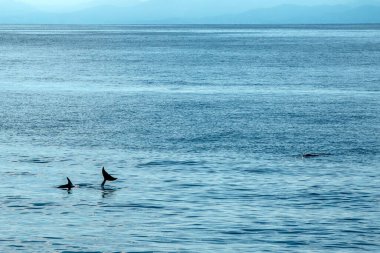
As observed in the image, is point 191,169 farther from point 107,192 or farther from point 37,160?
point 37,160

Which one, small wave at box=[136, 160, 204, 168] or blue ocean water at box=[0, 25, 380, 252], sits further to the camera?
small wave at box=[136, 160, 204, 168]

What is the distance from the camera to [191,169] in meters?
43.3

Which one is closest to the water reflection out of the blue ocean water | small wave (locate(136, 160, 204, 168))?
the blue ocean water

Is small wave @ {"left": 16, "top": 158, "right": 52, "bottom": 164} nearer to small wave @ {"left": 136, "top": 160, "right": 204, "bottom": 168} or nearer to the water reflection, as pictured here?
small wave @ {"left": 136, "top": 160, "right": 204, "bottom": 168}

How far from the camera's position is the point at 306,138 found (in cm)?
5319

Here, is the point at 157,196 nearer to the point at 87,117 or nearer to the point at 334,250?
the point at 334,250

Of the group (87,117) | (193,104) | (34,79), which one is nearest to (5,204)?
(87,117)

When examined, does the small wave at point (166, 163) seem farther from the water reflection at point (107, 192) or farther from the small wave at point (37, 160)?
the water reflection at point (107, 192)

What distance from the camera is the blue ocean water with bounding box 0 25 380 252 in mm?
30562

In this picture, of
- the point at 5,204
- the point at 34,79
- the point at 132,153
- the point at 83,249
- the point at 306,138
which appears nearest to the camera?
the point at 83,249

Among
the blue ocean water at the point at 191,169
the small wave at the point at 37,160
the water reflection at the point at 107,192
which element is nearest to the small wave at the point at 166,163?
the blue ocean water at the point at 191,169

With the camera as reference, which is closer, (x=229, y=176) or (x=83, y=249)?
(x=83, y=249)

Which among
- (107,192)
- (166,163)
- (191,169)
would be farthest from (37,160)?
(107,192)

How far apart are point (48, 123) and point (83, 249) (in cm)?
→ 3258
